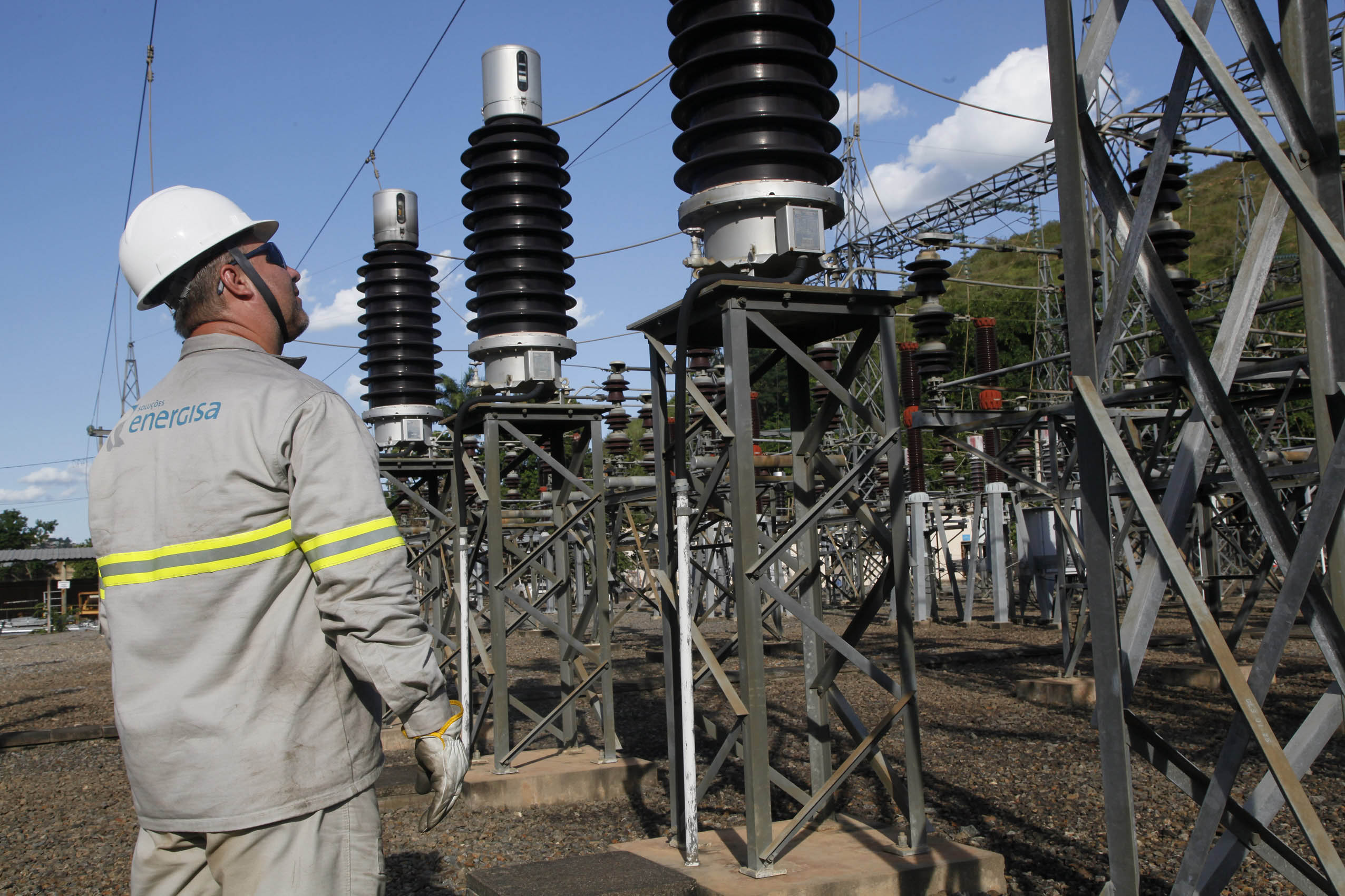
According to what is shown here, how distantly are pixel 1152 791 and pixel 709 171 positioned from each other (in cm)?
513

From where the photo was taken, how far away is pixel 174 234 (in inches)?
117

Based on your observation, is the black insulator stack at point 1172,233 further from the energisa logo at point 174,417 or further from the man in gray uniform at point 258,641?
the energisa logo at point 174,417

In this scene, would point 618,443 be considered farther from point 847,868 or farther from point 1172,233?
point 847,868

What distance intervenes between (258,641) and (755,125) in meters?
4.03

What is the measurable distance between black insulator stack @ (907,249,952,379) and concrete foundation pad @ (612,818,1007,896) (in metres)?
5.23

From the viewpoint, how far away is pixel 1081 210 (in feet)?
10.8

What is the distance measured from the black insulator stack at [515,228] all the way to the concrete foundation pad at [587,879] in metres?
4.55

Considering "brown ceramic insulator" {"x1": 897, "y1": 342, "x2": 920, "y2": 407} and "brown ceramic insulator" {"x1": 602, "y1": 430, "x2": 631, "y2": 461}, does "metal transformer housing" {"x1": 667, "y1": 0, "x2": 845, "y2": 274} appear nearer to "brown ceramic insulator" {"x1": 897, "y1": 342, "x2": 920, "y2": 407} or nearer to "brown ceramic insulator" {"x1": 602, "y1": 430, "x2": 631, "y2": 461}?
"brown ceramic insulator" {"x1": 897, "y1": 342, "x2": 920, "y2": 407}

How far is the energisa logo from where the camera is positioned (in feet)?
8.96

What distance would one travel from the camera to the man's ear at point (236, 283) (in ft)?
9.99

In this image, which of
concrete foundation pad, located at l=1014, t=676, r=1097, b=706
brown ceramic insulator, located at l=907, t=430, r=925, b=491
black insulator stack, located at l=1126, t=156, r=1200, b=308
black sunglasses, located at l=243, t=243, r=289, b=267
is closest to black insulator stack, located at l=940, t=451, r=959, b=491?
brown ceramic insulator, located at l=907, t=430, r=925, b=491

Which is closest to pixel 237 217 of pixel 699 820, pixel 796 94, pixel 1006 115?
pixel 796 94

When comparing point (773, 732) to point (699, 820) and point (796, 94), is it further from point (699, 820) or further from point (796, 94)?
point (796, 94)

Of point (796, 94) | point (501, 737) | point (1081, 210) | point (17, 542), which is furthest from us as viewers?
point (17, 542)
